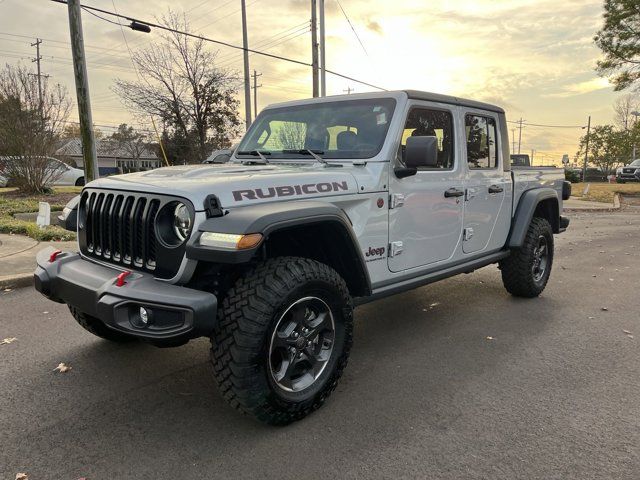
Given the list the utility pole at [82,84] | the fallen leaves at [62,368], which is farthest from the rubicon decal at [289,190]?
the utility pole at [82,84]

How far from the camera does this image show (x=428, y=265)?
3973 millimetres

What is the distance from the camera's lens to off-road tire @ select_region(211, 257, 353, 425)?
2.55 metres

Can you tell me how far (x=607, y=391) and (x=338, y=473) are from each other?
201cm

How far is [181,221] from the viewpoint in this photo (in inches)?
104

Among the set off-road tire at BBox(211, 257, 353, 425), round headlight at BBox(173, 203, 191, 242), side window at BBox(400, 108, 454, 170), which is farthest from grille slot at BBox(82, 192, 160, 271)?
side window at BBox(400, 108, 454, 170)

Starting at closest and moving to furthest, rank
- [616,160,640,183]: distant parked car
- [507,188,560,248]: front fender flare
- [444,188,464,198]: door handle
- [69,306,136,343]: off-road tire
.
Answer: [69,306,136,343]: off-road tire, [444,188,464,198]: door handle, [507,188,560,248]: front fender flare, [616,160,640,183]: distant parked car

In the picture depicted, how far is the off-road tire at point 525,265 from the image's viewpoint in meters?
5.20

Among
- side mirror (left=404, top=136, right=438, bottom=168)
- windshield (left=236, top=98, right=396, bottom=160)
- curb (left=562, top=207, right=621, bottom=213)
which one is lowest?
curb (left=562, top=207, right=621, bottom=213)

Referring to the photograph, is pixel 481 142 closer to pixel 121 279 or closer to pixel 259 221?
pixel 259 221

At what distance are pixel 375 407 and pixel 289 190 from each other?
143 cm

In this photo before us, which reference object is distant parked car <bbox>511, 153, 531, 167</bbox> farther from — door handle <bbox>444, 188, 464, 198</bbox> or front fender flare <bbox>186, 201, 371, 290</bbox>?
front fender flare <bbox>186, 201, 371, 290</bbox>

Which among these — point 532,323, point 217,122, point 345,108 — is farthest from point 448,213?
point 217,122

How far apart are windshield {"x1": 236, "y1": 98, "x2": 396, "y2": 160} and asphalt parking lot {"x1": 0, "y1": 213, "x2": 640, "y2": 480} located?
1619mm

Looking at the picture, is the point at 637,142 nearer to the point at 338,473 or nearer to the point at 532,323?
Answer: the point at 532,323
